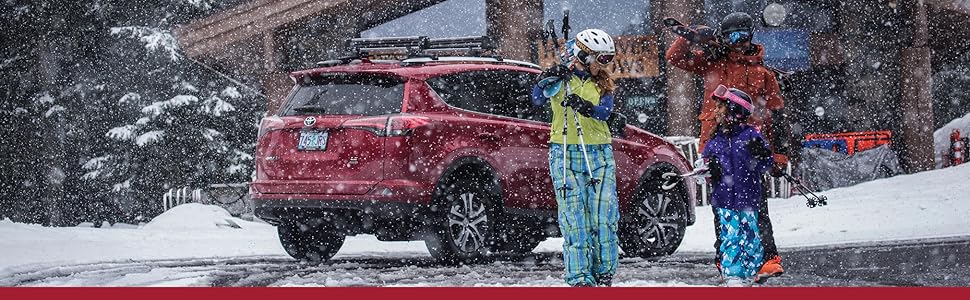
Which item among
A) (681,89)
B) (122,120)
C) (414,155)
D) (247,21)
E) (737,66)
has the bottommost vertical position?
(414,155)

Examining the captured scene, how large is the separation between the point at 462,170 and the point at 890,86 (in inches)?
632

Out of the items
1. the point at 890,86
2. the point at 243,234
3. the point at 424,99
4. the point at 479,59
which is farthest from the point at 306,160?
the point at 890,86

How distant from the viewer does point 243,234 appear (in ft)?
41.8

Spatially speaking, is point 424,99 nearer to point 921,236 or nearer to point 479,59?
point 479,59

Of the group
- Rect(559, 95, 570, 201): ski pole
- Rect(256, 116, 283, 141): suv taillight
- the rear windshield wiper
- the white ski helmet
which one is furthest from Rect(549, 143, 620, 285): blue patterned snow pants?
Rect(256, 116, 283, 141): suv taillight

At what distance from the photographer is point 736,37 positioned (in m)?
6.81

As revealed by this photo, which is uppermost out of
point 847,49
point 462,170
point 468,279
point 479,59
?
point 847,49

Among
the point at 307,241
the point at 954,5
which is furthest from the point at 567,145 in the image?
the point at 954,5

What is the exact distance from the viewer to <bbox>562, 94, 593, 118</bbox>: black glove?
5.87 metres

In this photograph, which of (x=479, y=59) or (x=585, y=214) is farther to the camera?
(x=479, y=59)

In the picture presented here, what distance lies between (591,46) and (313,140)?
2492 millimetres

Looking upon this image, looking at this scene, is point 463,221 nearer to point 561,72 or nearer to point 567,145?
point 567,145

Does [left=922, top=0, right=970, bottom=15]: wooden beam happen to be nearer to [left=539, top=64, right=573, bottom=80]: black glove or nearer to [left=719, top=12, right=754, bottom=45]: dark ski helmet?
[left=719, top=12, right=754, bottom=45]: dark ski helmet

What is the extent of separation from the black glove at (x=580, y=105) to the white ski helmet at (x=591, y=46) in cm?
28
